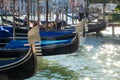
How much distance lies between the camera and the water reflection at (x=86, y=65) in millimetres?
8047

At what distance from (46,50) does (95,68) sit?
1.17 m

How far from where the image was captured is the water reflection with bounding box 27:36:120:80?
26.4ft

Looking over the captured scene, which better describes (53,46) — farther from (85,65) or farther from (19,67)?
(19,67)

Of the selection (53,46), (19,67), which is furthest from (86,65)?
(19,67)

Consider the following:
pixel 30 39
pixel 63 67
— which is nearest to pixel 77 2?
pixel 63 67

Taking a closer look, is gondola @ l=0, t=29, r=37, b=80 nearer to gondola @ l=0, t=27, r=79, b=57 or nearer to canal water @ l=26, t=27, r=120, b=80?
canal water @ l=26, t=27, r=120, b=80

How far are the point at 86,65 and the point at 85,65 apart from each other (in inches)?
1.0

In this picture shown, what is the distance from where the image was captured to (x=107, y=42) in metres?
14.2

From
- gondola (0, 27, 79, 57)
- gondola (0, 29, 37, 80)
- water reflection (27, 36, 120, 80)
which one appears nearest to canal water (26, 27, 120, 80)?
water reflection (27, 36, 120, 80)

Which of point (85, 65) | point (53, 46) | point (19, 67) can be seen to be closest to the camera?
point (19, 67)

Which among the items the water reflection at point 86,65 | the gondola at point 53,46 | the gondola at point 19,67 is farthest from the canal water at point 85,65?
the gondola at point 19,67

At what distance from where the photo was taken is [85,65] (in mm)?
9406

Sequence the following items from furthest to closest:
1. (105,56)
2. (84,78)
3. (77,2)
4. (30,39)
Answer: (77,2) < (105,56) < (84,78) < (30,39)

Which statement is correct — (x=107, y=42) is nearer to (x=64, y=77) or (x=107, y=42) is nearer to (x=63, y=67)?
(x=63, y=67)
